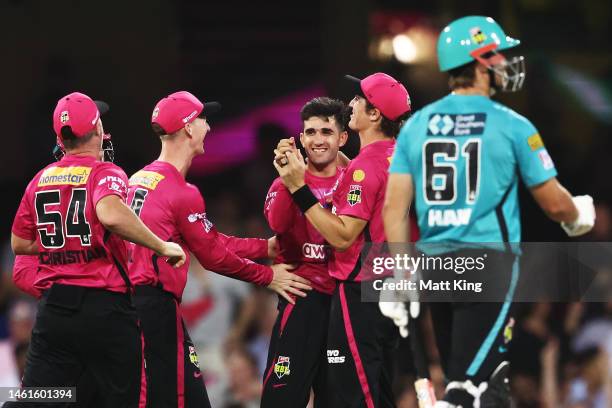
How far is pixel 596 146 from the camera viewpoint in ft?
36.7

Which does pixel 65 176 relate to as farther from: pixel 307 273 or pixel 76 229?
pixel 307 273

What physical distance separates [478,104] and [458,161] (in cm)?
28

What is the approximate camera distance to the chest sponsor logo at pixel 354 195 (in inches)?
228

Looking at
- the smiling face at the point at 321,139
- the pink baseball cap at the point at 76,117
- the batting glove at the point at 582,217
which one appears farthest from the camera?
the smiling face at the point at 321,139

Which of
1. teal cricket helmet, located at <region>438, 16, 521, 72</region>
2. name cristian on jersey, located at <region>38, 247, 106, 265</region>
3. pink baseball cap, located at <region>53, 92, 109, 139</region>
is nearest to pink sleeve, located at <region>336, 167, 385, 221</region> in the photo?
teal cricket helmet, located at <region>438, 16, 521, 72</region>

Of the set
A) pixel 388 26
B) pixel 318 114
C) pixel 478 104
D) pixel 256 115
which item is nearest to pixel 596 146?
pixel 388 26

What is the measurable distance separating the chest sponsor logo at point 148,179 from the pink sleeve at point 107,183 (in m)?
0.58

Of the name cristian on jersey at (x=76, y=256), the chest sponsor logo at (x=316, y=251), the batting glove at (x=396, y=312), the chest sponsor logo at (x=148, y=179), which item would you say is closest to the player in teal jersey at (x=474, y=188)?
the batting glove at (x=396, y=312)

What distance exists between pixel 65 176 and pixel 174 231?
0.81m

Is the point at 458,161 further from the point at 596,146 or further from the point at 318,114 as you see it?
the point at 596,146

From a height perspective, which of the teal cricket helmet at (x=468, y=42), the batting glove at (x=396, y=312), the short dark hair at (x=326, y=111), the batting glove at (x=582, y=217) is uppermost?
the teal cricket helmet at (x=468, y=42)

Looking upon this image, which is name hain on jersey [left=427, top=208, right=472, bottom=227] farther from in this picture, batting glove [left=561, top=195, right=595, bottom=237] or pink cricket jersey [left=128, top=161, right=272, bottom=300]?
pink cricket jersey [left=128, top=161, right=272, bottom=300]

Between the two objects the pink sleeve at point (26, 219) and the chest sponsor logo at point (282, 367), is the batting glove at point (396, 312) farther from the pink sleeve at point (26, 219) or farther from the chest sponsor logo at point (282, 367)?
the pink sleeve at point (26, 219)

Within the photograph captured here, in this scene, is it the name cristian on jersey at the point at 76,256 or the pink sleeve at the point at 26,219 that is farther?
the pink sleeve at the point at 26,219
